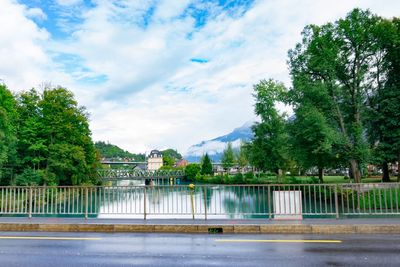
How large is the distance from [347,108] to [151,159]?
159069 millimetres

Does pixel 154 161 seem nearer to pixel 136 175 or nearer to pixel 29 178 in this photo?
pixel 136 175

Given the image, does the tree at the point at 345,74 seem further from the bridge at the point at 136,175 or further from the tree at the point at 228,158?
the bridge at the point at 136,175

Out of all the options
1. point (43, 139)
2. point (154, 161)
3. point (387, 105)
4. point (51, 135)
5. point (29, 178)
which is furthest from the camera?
point (154, 161)

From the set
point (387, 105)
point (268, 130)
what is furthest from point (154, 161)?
point (387, 105)

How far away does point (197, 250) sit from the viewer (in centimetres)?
714

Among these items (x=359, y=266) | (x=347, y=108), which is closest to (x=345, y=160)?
(x=347, y=108)

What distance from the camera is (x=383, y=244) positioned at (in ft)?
24.7

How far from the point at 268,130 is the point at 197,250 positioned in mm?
42814

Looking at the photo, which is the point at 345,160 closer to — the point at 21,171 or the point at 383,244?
the point at 383,244

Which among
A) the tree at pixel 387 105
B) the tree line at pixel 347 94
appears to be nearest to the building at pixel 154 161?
the tree line at pixel 347 94

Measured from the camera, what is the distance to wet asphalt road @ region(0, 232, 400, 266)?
243 inches

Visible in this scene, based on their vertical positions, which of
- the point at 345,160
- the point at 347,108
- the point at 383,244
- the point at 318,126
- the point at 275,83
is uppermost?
the point at 275,83

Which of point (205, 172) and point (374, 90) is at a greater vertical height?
point (374, 90)

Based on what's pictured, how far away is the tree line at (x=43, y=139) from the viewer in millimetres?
37656
